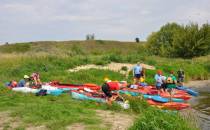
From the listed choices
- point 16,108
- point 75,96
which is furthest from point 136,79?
point 16,108

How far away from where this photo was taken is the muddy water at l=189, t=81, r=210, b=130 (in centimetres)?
1562

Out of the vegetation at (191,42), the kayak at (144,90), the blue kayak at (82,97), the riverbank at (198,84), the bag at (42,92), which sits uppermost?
the vegetation at (191,42)

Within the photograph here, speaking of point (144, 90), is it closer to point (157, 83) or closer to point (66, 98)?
point (157, 83)

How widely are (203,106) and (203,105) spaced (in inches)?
17.1

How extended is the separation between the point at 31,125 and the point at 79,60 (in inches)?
860

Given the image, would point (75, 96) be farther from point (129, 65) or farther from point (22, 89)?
point (129, 65)

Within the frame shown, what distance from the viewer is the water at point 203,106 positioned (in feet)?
50.9

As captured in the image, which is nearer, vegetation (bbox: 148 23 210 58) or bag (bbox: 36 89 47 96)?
bag (bbox: 36 89 47 96)

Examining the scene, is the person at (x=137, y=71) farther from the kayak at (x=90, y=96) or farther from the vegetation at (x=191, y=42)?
the vegetation at (x=191, y=42)

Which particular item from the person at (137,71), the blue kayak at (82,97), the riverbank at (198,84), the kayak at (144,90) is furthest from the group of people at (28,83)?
the riverbank at (198,84)

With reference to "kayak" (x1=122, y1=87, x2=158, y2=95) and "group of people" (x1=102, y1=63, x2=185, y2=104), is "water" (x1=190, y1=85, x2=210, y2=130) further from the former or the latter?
"kayak" (x1=122, y1=87, x2=158, y2=95)

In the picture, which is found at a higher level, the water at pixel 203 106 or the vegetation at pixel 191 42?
the vegetation at pixel 191 42

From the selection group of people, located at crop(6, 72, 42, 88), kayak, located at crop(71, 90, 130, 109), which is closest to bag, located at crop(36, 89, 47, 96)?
kayak, located at crop(71, 90, 130, 109)

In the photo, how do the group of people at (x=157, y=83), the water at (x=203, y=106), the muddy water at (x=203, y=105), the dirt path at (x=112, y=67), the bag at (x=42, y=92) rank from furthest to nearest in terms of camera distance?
the dirt path at (x=112, y=67)
the bag at (x=42, y=92)
the group of people at (x=157, y=83)
the muddy water at (x=203, y=105)
the water at (x=203, y=106)
